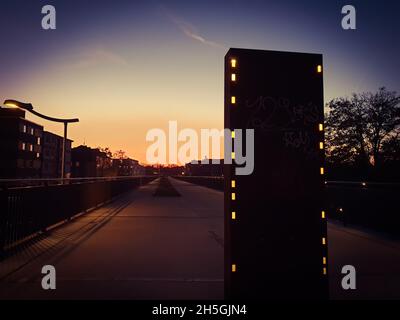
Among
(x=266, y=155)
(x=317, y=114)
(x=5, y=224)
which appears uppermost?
(x=317, y=114)

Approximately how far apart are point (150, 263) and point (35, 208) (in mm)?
4061

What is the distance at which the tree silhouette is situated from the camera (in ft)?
103

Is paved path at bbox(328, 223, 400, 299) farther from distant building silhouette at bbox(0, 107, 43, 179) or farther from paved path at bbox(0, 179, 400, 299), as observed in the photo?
distant building silhouette at bbox(0, 107, 43, 179)

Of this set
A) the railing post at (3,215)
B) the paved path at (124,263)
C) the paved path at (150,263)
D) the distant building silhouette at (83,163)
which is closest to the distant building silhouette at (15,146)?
the distant building silhouette at (83,163)

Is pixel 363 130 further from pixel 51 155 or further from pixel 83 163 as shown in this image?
pixel 83 163

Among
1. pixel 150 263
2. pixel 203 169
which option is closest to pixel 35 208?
pixel 150 263

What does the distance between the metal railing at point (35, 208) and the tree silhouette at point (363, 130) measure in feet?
98.1

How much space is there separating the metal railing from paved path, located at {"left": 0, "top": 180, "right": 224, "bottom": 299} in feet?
1.42

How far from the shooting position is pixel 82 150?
103000 mm

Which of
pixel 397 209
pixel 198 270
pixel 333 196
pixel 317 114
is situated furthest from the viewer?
pixel 333 196

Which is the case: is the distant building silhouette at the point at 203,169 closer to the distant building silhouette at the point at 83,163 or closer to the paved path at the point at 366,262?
the distant building silhouette at the point at 83,163
